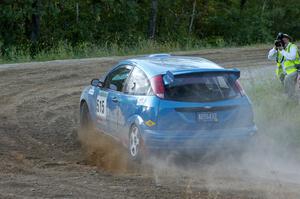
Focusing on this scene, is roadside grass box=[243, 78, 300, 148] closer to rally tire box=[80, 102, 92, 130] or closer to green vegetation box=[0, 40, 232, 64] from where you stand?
rally tire box=[80, 102, 92, 130]

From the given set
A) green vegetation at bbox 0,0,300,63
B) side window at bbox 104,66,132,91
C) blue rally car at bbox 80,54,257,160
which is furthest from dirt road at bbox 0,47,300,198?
green vegetation at bbox 0,0,300,63

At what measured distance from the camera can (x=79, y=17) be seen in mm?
43656

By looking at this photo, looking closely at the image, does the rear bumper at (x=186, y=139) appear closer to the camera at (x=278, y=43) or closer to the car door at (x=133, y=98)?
the car door at (x=133, y=98)

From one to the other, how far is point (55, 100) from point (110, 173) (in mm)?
7971

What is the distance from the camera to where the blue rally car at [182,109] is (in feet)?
31.9

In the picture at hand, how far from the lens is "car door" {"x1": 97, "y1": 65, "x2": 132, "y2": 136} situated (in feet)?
36.0

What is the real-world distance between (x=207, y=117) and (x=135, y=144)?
3.83 feet

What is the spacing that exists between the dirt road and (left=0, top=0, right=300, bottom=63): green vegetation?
1440 cm

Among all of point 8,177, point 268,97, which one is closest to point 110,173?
point 8,177

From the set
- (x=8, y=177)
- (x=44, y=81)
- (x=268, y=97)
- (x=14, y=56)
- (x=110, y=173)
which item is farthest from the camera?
(x=14, y=56)

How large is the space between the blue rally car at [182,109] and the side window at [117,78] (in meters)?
0.37

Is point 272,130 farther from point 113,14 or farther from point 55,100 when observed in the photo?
point 113,14

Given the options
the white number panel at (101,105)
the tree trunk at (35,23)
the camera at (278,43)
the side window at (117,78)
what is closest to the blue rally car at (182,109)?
the side window at (117,78)

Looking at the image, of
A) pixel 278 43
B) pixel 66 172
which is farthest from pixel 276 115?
pixel 66 172
